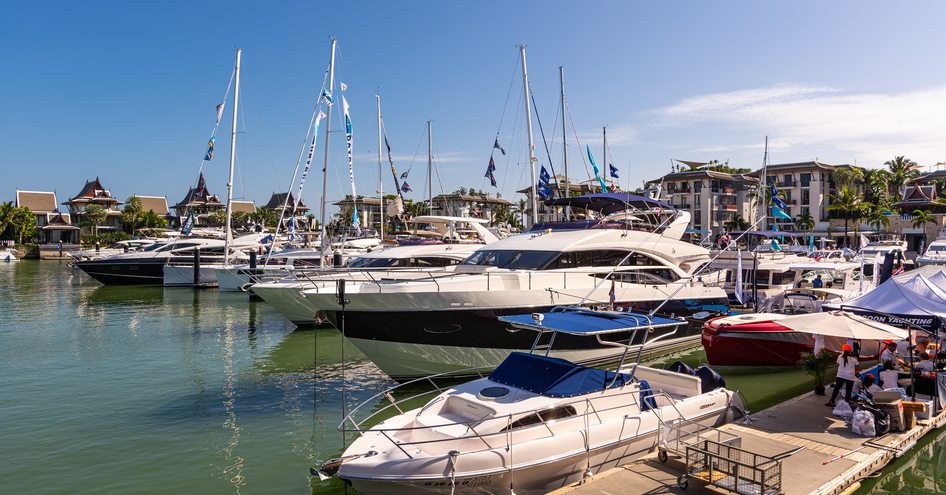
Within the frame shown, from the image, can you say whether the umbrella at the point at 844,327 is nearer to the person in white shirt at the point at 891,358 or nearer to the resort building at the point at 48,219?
the person in white shirt at the point at 891,358

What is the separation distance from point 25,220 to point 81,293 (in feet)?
199

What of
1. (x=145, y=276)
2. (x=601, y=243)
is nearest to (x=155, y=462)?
(x=601, y=243)

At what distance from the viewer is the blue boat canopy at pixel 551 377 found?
388 inches

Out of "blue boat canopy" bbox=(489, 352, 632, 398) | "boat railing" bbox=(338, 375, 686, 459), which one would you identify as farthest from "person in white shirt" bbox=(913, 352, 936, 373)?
"blue boat canopy" bbox=(489, 352, 632, 398)

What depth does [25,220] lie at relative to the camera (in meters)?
87.2

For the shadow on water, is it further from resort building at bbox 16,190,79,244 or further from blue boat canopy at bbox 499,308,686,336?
resort building at bbox 16,190,79,244

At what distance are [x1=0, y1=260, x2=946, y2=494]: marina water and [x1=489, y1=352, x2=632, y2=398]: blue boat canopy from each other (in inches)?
115

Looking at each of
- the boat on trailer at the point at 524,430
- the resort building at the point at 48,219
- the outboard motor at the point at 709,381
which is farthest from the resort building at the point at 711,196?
the resort building at the point at 48,219

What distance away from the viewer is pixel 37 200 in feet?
332

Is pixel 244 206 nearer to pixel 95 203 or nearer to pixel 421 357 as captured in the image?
pixel 95 203

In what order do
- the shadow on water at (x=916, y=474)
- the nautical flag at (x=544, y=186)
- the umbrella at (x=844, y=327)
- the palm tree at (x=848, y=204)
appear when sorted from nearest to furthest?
the shadow on water at (x=916, y=474) < the umbrella at (x=844, y=327) < the nautical flag at (x=544, y=186) < the palm tree at (x=848, y=204)

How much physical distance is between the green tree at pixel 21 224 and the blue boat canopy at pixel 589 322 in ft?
320

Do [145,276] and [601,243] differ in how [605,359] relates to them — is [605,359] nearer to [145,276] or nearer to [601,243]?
[601,243]

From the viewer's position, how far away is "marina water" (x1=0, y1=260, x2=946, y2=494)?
10.7m
